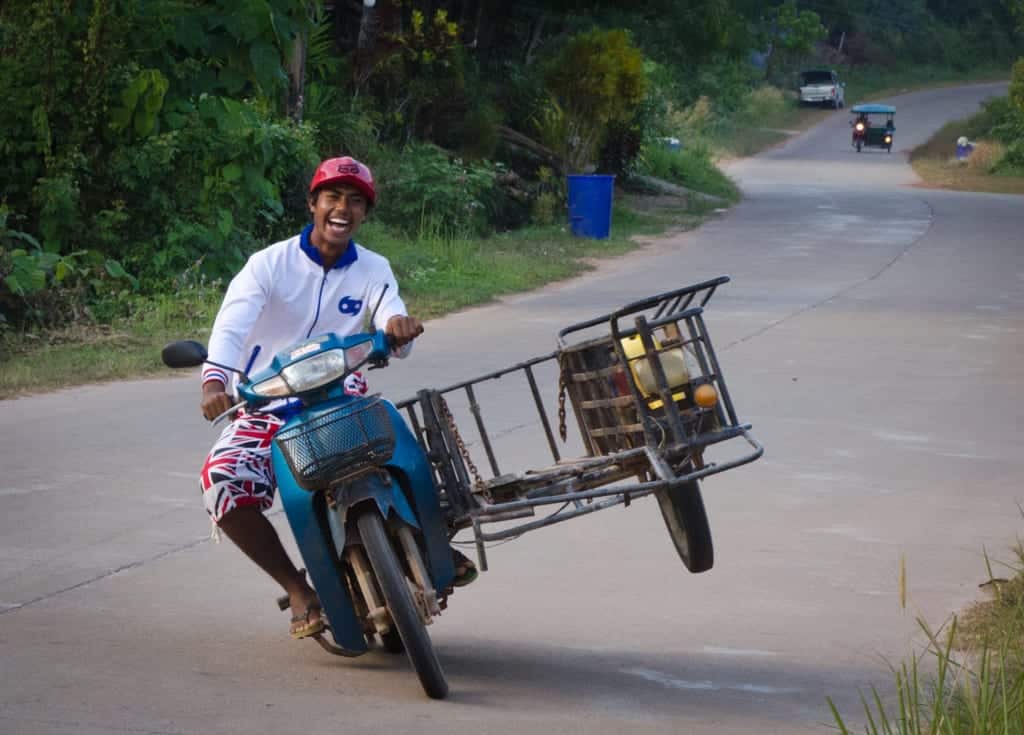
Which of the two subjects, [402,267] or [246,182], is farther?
[402,267]

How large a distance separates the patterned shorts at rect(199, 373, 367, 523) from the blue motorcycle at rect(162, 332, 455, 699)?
0.56 feet

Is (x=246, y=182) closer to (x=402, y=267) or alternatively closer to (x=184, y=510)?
(x=402, y=267)

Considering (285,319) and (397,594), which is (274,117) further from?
(397,594)

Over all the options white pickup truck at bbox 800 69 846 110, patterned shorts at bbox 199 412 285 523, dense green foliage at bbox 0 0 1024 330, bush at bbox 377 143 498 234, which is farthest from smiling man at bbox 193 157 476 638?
white pickup truck at bbox 800 69 846 110

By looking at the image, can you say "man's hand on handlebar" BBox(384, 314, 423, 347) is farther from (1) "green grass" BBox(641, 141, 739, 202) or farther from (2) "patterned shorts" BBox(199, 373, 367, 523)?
(1) "green grass" BBox(641, 141, 739, 202)

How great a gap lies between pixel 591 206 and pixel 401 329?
1975cm

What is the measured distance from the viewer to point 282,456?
5227 millimetres

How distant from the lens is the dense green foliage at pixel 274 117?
15.2 m

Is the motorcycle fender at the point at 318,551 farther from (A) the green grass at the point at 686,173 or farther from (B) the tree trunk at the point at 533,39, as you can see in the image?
(A) the green grass at the point at 686,173

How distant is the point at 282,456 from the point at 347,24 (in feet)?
67.5

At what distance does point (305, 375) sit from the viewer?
511cm

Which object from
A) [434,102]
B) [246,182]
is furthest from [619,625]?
[434,102]

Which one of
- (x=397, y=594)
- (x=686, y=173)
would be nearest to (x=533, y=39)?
(x=686, y=173)

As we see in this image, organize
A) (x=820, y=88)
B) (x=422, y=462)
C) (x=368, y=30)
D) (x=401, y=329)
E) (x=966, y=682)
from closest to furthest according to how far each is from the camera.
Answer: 1. (x=966, y=682)
2. (x=401, y=329)
3. (x=422, y=462)
4. (x=368, y=30)
5. (x=820, y=88)
